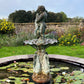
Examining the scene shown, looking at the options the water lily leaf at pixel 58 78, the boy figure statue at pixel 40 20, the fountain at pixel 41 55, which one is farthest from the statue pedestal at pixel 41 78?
the boy figure statue at pixel 40 20

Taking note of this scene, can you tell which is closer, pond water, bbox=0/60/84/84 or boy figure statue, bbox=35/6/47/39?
boy figure statue, bbox=35/6/47/39

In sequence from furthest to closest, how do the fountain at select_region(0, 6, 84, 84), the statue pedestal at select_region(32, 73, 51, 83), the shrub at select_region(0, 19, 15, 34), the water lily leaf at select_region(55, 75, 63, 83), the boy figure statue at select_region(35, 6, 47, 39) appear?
the shrub at select_region(0, 19, 15, 34) → the water lily leaf at select_region(55, 75, 63, 83) → the statue pedestal at select_region(32, 73, 51, 83) → the fountain at select_region(0, 6, 84, 84) → the boy figure statue at select_region(35, 6, 47, 39)

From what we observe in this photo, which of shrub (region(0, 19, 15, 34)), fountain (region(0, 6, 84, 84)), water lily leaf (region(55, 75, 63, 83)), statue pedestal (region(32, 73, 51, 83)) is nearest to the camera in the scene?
fountain (region(0, 6, 84, 84))

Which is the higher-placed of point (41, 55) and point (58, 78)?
point (41, 55)

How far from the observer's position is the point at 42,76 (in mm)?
3086

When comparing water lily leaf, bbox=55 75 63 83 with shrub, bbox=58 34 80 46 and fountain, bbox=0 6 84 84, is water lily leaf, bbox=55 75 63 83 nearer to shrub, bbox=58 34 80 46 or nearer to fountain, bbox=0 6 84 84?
fountain, bbox=0 6 84 84

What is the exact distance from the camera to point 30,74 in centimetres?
365

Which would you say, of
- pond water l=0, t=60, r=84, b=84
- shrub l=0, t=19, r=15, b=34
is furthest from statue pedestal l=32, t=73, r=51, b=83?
shrub l=0, t=19, r=15, b=34

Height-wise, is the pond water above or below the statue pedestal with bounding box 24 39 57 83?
below

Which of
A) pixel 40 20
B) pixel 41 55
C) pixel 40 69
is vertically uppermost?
pixel 40 20

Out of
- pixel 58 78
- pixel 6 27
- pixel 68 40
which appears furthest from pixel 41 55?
pixel 6 27

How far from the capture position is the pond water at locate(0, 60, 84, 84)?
10.3 feet

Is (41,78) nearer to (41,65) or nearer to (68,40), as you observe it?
(41,65)

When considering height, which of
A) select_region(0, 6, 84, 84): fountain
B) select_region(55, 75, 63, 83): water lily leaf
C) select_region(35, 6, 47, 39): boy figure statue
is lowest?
select_region(55, 75, 63, 83): water lily leaf
